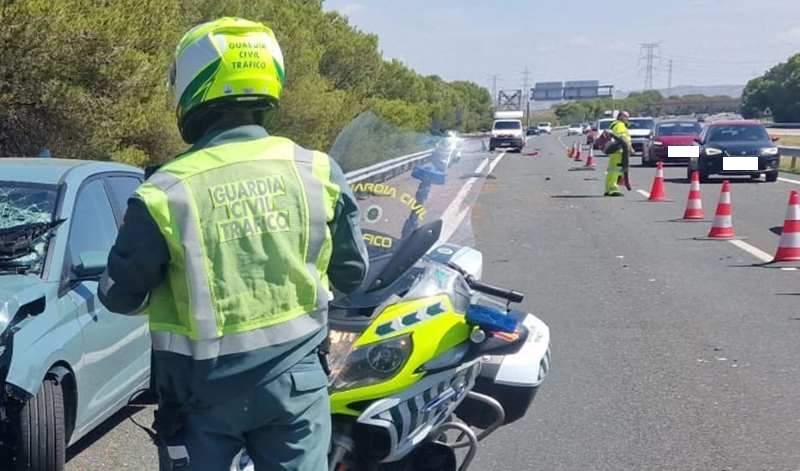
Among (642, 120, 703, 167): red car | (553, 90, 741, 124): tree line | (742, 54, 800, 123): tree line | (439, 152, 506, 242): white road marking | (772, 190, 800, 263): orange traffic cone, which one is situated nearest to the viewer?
(439, 152, 506, 242): white road marking

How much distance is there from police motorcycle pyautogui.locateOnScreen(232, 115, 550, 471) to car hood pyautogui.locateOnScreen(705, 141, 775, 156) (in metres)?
23.4

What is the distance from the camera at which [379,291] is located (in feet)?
12.4

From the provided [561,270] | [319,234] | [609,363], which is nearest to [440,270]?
[319,234]

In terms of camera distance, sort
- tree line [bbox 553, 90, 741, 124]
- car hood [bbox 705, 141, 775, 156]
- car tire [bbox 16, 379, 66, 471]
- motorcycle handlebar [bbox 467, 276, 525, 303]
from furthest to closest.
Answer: tree line [bbox 553, 90, 741, 124] → car hood [bbox 705, 141, 775, 156] → car tire [bbox 16, 379, 66, 471] → motorcycle handlebar [bbox 467, 276, 525, 303]

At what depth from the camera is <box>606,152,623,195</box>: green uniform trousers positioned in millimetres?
22019

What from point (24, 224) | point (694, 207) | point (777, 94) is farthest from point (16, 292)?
point (777, 94)

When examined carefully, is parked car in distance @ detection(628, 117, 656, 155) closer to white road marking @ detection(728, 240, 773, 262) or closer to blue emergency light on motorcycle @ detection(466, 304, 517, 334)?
white road marking @ detection(728, 240, 773, 262)

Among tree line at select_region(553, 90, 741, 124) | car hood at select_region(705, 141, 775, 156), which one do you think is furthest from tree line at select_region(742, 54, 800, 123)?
car hood at select_region(705, 141, 775, 156)

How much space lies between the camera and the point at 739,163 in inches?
1038

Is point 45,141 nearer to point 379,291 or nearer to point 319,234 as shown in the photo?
point 379,291

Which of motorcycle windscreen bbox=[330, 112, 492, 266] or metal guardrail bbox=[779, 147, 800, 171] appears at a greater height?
motorcycle windscreen bbox=[330, 112, 492, 266]

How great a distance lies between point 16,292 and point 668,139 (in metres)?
31.7

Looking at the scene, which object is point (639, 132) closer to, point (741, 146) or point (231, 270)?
point (741, 146)

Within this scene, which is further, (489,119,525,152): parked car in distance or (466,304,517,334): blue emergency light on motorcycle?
(489,119,525,152): parked car in distance
